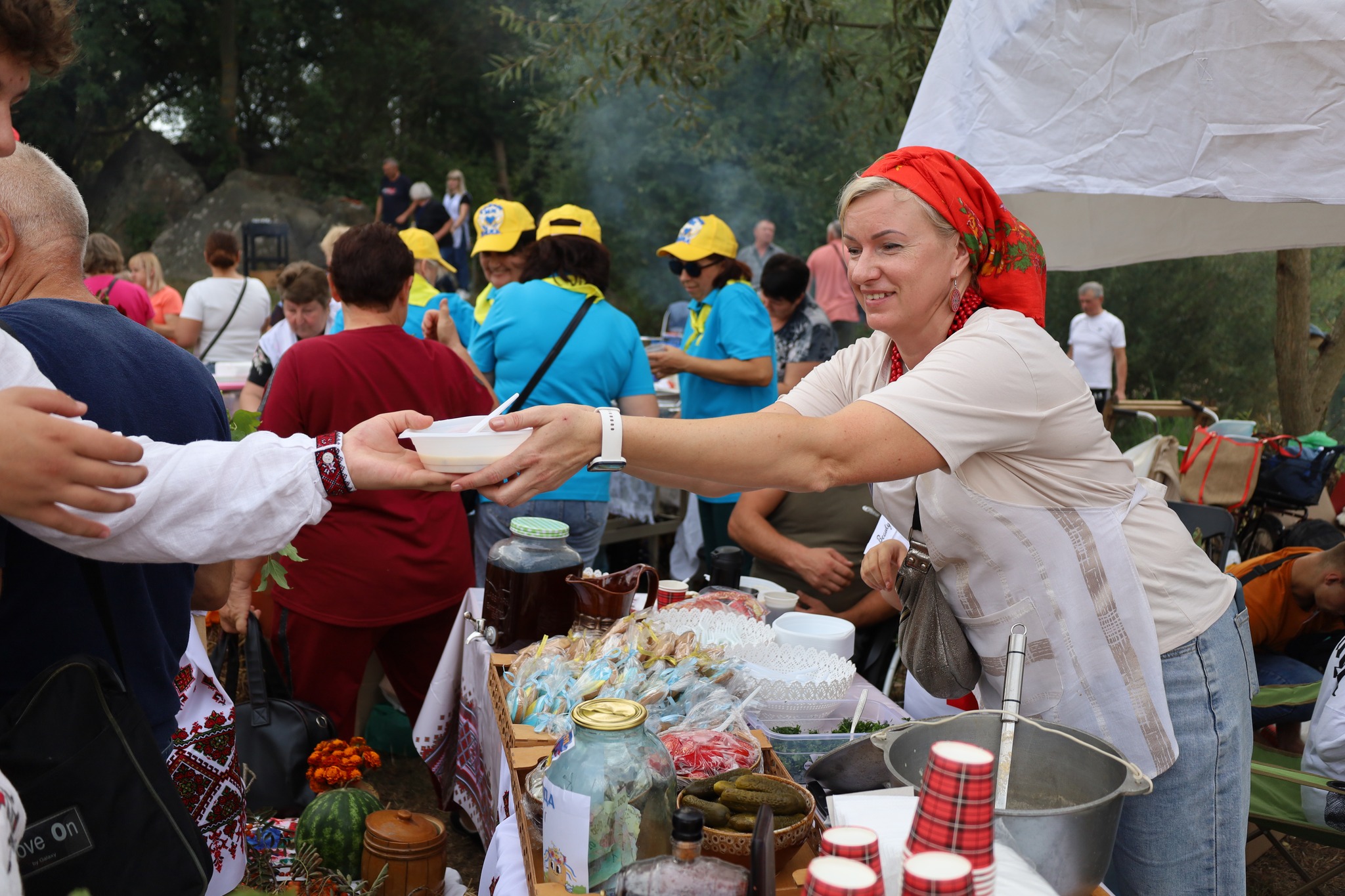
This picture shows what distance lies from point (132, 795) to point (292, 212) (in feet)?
65.4

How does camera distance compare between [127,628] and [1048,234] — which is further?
[1048,234]

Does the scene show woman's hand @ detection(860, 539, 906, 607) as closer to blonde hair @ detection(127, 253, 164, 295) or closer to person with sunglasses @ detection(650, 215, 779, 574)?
person with sunglasses @ detection(650, 215, 779, 574)

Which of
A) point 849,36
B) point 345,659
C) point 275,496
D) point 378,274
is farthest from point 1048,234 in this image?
point 849,36

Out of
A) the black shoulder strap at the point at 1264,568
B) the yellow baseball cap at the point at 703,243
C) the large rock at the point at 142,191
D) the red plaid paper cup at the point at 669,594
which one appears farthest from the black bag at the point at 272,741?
→ the large rock at the point at 142,191

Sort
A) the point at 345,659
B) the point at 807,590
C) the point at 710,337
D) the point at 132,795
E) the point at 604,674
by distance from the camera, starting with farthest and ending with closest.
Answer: the point at 710,337 → the point at 807,590 → the point at 345,659 → the point at 604,674 → the point at 132,795

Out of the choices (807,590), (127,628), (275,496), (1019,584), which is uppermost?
(275,496)

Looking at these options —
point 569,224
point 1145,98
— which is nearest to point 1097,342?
point 569,224

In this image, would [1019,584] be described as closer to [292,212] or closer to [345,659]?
[345,659]

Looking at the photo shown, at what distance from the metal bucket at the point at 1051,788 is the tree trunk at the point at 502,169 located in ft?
76.0

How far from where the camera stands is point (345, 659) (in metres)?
3.54

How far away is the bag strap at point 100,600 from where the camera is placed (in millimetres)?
1623

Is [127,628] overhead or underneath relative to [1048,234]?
underneath

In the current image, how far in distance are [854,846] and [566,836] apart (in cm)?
56

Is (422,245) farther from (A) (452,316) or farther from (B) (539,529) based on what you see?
(B) (539,529)
